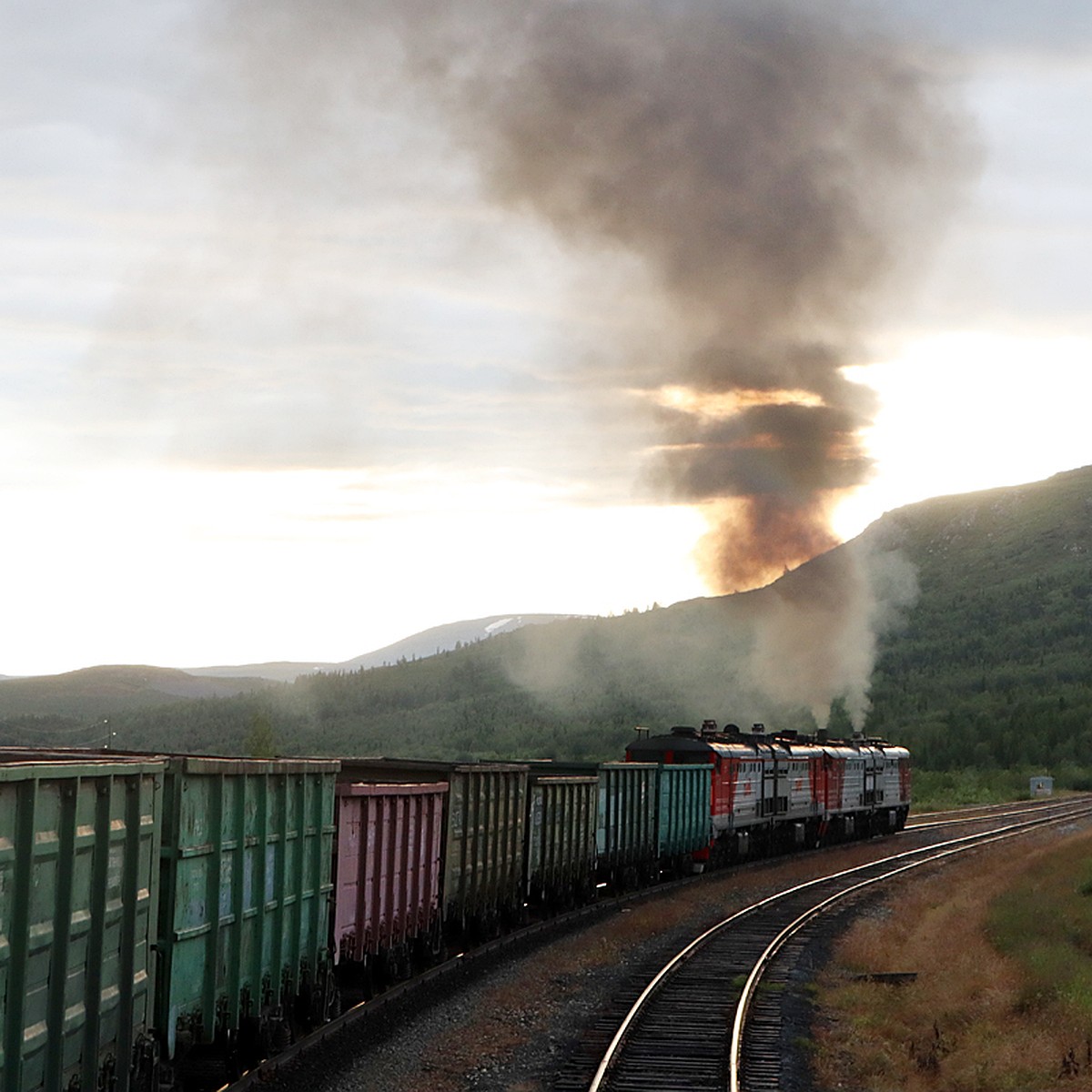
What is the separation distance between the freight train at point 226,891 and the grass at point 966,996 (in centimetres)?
559

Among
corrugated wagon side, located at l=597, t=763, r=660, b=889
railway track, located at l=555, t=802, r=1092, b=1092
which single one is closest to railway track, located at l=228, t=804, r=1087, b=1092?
railway track, located at l=555, t=802, r=1092, b=1092

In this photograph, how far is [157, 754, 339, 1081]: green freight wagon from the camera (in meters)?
12.2

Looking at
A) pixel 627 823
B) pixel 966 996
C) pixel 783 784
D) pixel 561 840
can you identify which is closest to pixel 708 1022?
pixel 966 996

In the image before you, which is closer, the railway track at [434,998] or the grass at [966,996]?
the railway track at [434,998]

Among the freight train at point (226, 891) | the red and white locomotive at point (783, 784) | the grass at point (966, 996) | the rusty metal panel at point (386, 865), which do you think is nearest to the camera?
the freight train at point (226, 891)

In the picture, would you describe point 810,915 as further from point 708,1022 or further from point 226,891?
point 226,891

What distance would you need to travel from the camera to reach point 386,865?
18.5 meters

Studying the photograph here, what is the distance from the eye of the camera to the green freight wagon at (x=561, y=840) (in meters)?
27.0

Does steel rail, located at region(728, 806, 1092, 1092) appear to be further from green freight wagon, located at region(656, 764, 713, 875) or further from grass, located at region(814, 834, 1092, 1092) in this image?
green freight wagon, located at region(656, 764, 713, 875)

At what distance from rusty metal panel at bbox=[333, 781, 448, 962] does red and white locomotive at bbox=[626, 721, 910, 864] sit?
2110cm

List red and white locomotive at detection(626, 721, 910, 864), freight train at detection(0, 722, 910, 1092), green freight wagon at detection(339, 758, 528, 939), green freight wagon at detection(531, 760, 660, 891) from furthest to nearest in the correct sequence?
red and white locomotive at detection(626, 721, 910, 864), green freight wagon at detection(531, 760, 660, 891), green freight wagon at detection(339, 758, 528, 939), freight train at detection(0, 722, 910, 1092)

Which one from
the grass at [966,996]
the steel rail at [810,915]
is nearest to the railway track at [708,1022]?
the steel rail at [810,915]

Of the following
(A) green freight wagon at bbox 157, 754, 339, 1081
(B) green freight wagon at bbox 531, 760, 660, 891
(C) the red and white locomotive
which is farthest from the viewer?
(C) the red and white locomotive

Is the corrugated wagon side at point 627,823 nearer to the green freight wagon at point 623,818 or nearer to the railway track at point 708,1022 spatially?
the green freight wagon at point 623,818
